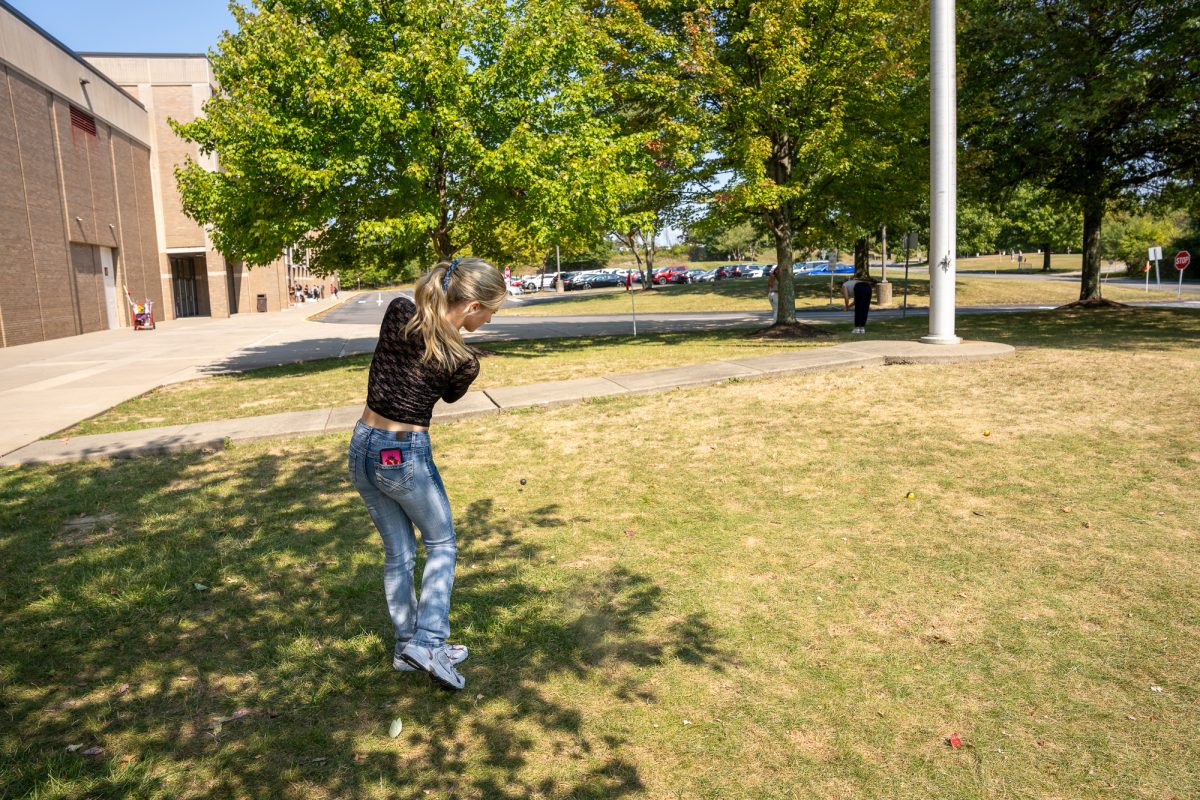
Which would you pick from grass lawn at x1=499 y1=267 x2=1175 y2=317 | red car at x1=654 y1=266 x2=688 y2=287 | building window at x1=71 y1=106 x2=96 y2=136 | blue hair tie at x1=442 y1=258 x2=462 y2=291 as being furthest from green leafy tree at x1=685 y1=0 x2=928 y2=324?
red car at x1=654 y1=266 x2=688 y2=287

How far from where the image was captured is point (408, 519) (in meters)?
3.53

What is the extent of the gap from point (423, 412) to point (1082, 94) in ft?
58.2

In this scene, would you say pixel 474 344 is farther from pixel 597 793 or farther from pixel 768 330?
pixel 597 793

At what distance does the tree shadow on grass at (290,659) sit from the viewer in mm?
2959

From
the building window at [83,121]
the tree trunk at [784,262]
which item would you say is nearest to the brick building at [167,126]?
the building window at [83,121]

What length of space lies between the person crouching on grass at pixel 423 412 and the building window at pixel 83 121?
124 feet

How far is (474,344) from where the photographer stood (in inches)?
766

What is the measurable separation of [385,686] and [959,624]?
9.40 feet

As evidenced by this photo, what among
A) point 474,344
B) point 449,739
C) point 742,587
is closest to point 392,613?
point 449,739

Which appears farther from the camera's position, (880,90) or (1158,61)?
(880,90)

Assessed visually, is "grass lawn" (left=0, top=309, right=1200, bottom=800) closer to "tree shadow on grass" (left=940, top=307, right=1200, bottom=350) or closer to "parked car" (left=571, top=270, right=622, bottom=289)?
"tree shadow on grass" (left=940, top=307, right=1200, bottom=350)

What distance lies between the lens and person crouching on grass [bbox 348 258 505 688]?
3.12 metres

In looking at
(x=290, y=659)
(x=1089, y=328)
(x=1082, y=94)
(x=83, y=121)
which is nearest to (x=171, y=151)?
(x=83, y=121)

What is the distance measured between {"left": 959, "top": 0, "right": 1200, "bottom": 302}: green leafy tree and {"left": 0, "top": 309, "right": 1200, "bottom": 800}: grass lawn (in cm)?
1121
